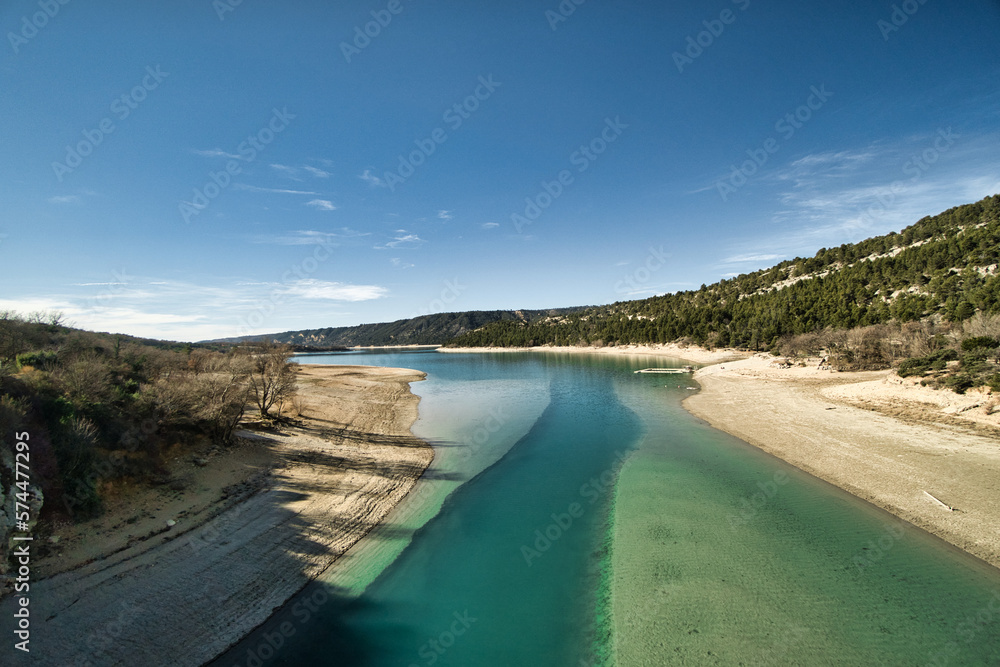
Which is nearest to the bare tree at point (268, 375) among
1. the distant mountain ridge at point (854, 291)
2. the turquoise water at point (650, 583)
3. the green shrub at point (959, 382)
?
the turquoise water at point (650, 583)

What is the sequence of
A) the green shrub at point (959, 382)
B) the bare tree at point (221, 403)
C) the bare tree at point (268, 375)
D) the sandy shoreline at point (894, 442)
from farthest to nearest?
the bare tree at point (268, 375) < the green shrub at point (959, 382) < the bare tree at point (221, 403) < the sandy shoreline at point (894, 442)

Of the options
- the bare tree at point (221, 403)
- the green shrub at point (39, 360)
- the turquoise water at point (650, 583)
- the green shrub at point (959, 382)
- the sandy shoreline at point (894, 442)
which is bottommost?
the turquoise water at point (650, 583)

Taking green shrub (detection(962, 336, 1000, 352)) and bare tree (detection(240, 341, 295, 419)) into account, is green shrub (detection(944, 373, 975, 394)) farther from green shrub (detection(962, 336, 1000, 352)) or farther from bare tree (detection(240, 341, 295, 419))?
bare tree (detection(240, 341, 295, 419))

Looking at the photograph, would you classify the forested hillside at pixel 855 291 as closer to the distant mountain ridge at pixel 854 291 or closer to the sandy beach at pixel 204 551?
the distant mountain ridge at pixel 854 291

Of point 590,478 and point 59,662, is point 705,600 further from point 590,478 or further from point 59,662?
point 59,662

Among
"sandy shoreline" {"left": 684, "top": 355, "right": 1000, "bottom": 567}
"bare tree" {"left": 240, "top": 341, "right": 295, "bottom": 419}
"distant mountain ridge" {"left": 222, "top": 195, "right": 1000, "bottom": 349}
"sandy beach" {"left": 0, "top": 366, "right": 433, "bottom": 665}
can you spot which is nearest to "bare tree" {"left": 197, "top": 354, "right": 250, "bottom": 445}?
"sandy beach" {"left": 0, "top": 366, "right": 433, "bottom": 665}
